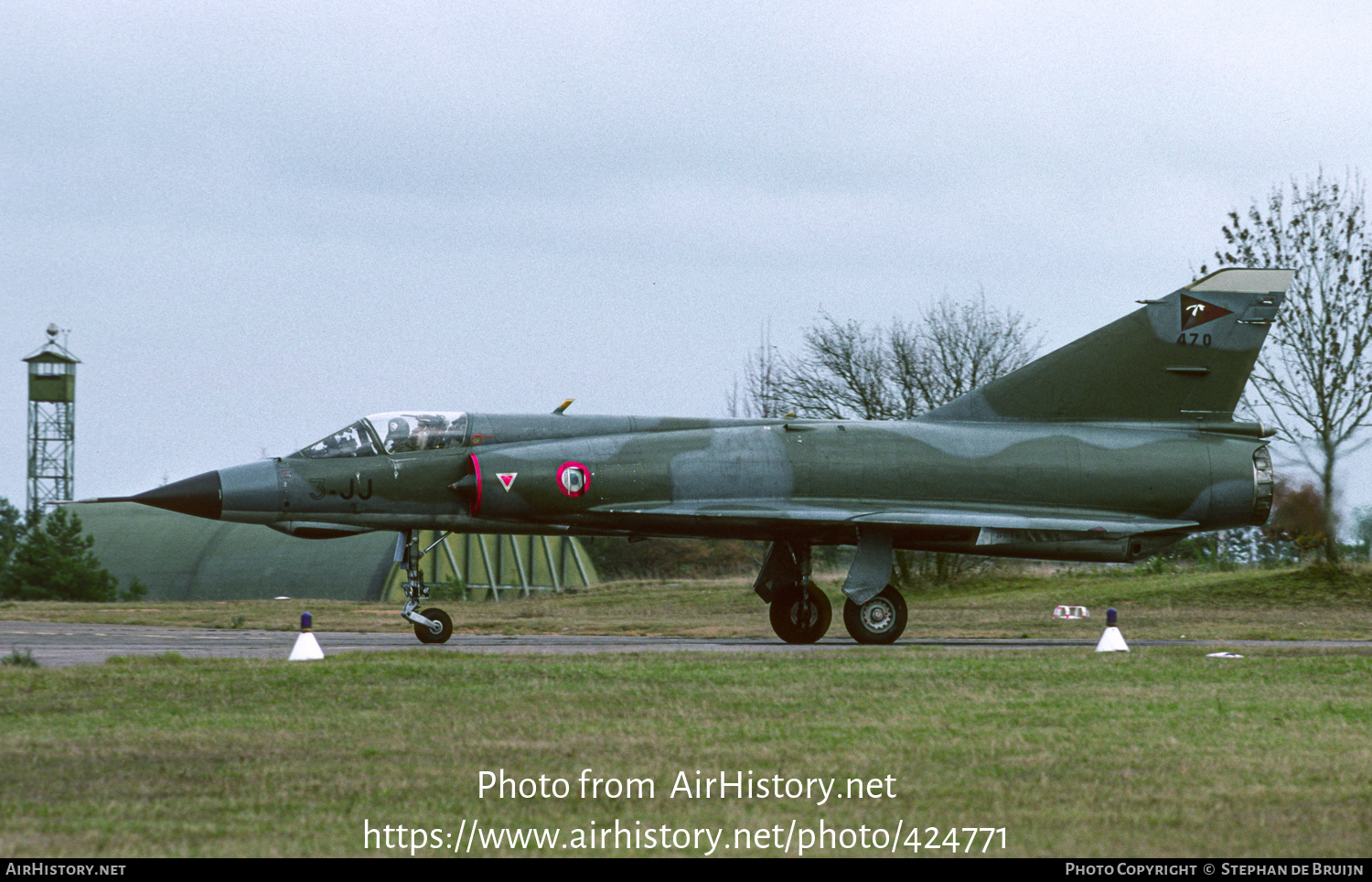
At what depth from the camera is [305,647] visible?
583 inches

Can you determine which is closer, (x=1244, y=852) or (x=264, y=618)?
(x=1244, y=852)

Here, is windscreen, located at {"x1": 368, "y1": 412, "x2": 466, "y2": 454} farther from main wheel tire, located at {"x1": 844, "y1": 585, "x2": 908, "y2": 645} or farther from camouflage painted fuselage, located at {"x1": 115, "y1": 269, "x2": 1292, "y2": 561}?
main wheel tire, located at {"x1": 844, "y1": 585, "x2": 908, "y2": 645}

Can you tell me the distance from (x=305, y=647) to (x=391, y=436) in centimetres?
420

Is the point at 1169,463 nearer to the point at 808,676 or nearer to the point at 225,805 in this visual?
the point at 808,676

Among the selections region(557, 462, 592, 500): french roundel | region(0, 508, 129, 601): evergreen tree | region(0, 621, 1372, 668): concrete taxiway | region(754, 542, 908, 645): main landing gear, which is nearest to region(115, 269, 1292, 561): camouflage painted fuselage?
region(557, 462, 592, 500): french roundel

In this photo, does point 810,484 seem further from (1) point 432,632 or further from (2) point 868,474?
(1) point 432,632

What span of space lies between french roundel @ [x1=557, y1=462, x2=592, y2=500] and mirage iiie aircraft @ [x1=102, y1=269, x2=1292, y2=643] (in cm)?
2

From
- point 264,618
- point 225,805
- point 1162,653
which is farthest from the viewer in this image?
point 264,618

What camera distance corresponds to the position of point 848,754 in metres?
8.50

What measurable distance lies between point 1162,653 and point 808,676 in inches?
204

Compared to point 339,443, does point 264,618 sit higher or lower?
lower

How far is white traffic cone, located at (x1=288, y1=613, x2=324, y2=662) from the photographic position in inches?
576

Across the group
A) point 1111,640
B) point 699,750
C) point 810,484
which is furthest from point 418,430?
point 699,750

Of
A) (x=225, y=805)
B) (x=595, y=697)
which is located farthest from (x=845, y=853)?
(x=595, y=697)
